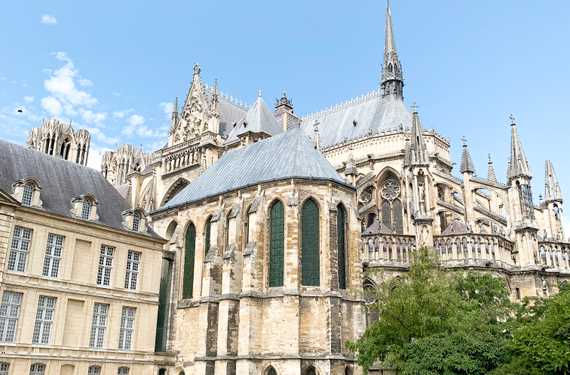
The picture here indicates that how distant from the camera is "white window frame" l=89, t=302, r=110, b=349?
25.2 metres

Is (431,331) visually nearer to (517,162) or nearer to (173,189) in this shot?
(517,162)

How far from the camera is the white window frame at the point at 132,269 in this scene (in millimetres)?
27203

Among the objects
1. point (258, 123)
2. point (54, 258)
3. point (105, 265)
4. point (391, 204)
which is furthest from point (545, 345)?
point (258, 123)

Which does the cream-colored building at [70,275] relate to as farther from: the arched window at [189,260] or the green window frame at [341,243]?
the green window frame at [341,243]

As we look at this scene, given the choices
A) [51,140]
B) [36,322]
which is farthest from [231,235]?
[51,140]

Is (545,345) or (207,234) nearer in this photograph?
(545,345)

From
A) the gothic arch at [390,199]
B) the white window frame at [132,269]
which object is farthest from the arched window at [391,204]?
the white window frame at [132,269]

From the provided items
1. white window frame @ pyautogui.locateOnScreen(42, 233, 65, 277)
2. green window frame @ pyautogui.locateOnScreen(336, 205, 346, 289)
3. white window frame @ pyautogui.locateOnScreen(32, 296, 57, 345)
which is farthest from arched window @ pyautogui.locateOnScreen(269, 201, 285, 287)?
white window frame @ pyautogui.locateOnScreen(32, 296, 57, 345)

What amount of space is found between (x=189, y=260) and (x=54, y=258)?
24.3 feet

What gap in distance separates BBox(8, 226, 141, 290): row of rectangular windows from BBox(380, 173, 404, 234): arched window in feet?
50.9

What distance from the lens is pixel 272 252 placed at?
84.1ft

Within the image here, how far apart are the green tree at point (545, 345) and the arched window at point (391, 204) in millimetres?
17540

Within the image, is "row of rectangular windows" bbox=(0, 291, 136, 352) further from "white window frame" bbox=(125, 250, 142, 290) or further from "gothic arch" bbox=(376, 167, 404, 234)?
"gothic arch" bbox=(376, 167, 404, 234)

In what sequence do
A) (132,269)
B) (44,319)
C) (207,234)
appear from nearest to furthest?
(44,319) → (132,269) → (207,234)
